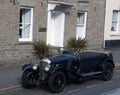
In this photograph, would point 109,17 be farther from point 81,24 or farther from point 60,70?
point 60,70

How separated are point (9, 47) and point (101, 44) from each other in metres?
8.30

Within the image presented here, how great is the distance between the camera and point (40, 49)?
16578mm

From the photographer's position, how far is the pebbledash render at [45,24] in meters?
16.4

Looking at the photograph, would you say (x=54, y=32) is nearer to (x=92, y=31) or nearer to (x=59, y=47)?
(x=59, y=47)

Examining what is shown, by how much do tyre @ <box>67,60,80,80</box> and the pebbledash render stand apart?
4.69 metres

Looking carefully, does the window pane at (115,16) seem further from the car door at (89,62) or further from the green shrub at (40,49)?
the car door at (89,62)

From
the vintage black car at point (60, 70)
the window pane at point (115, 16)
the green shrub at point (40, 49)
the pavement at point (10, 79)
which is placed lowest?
the pavement at point (10, 79)

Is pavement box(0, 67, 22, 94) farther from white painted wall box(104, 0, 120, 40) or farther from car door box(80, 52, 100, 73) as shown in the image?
white painted wall box(104, 0, 120, 40)

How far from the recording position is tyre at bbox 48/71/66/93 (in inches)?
441

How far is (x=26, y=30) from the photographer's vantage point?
17.8 metres

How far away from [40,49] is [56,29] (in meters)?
3.71

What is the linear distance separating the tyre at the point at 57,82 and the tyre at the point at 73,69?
36cm

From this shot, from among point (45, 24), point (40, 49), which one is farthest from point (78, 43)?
point (40, 49)

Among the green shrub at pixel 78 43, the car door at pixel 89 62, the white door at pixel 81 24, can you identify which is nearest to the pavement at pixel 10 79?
the car door at pixel 89 62
